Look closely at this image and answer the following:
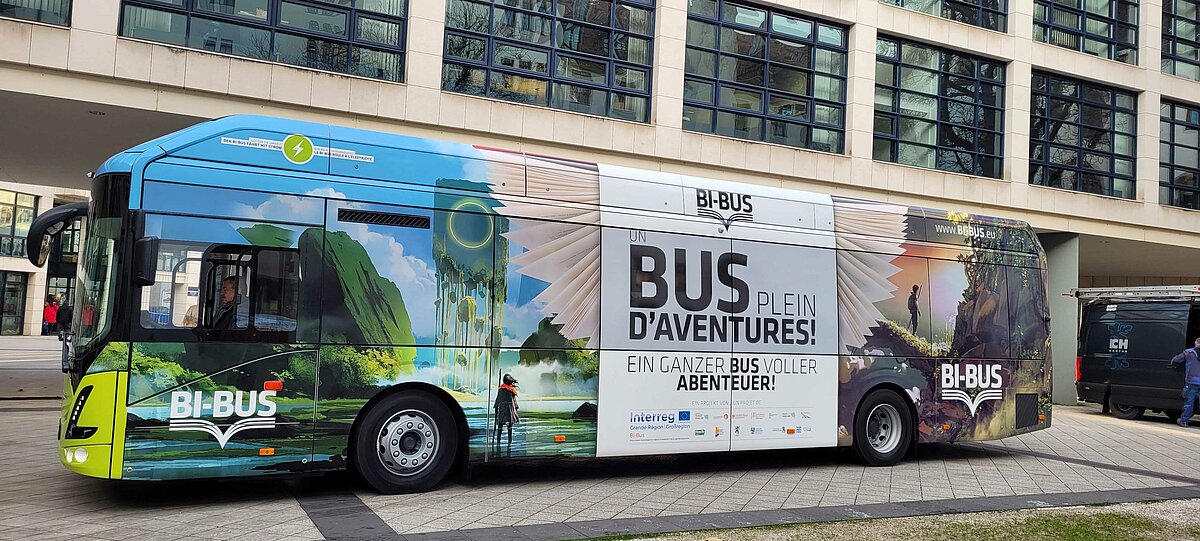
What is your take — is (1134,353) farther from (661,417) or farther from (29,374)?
(29,374)

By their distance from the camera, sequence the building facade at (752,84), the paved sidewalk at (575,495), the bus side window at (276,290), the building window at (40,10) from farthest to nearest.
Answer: the building facade at (752,84) → the building window at (40,10) → the bus side window at (276,290) → the paved sidewalk at (575,495)

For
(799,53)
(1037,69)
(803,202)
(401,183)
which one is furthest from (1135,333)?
(401,183)

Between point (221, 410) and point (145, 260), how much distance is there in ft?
4.24

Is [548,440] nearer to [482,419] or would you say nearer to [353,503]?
[482,419]

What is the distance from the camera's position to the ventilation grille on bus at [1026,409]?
12336mm

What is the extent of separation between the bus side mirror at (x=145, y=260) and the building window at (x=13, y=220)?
4667 centimetres

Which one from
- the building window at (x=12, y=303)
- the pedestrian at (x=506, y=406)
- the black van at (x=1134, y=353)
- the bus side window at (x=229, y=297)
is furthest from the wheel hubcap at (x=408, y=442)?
the building window at (x=12, y=303)

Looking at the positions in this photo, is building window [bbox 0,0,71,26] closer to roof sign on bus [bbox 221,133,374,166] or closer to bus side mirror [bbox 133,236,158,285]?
roof sign on bus [bbox 221,133,374,166]

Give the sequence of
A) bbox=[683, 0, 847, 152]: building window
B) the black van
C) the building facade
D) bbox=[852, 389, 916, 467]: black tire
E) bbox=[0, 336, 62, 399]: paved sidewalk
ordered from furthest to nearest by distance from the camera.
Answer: the black van < bbox=[683, 0, 847, 152]: building window < bbox=[0, 336, 62, 399]: paved sidewalk < the building facade < bbox=[852, 389, 916, 467]: black tire

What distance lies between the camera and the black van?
1919 cm

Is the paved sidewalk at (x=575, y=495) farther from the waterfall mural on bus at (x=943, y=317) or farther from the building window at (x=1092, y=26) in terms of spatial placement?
the building window at (x=1092, y=26)

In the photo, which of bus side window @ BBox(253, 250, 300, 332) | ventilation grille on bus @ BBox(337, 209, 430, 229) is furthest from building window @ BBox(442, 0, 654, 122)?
bus side window @ BBox(253, 250, 300, 332)

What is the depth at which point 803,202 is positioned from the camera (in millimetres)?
10914

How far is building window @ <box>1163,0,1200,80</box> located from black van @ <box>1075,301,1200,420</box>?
9.65 m
